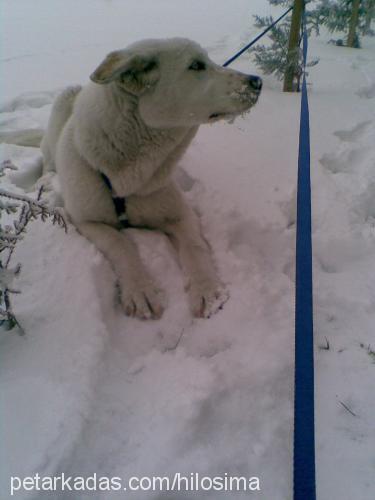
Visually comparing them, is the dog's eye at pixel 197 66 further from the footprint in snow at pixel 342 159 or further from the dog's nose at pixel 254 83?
the footprint in snow at pixel 342 159

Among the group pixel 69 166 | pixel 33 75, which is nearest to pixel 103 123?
pixel 69 166

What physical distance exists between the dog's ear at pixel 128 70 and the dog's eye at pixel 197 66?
201 millimetres

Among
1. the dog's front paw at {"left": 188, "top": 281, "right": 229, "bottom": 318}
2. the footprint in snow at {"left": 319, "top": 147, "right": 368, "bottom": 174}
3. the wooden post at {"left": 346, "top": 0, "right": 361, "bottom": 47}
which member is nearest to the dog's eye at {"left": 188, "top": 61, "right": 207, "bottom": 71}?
the dog's front paw at {"left": 188, "top": 281, "right": 229, "bottom": 318}

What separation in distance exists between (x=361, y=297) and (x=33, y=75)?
5.56 meters

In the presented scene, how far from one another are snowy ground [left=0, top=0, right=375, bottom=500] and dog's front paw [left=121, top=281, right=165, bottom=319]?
50 mm

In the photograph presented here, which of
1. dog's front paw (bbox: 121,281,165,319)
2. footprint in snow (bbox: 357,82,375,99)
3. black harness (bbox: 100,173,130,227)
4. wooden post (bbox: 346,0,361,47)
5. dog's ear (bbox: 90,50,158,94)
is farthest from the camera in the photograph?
wooden post (bbox: 346,0,361,47)

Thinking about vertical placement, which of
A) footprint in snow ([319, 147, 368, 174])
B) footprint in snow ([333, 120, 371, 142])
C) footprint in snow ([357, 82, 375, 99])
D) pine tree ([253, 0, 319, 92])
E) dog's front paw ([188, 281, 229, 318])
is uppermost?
pine tree ([253, 0, 319, 92])

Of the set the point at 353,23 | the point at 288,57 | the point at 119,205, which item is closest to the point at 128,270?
the point at 119,205

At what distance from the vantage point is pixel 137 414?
1.46m

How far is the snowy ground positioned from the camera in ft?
4.23

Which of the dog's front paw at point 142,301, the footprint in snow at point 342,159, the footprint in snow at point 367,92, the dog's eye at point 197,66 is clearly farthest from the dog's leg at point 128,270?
the footprint in snow at point 367,92

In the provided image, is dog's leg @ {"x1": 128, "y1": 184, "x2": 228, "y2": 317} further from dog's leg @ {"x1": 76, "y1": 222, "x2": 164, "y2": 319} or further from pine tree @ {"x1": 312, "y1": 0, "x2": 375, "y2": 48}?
pine tree @ {"x1": 312, "y1": 0, "x2": 375, "y2": 48}

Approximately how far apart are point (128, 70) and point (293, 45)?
3237 millimetres

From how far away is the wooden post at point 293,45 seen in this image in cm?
413
